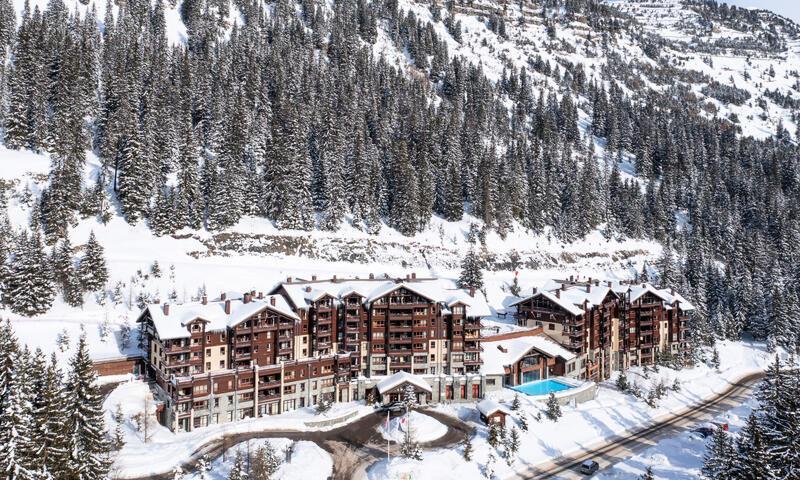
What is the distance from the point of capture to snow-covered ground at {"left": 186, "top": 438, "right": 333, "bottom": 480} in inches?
1715

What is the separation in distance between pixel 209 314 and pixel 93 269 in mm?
25366

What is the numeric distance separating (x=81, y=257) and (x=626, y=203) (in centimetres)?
12562

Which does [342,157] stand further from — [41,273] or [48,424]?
[48,424]

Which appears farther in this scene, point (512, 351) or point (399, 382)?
point (512, 351)

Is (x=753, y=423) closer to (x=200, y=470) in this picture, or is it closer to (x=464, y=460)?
(x=464, y=460)

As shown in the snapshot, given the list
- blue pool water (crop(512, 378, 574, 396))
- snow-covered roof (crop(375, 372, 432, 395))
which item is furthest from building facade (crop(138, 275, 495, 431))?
blue pool water (crop(512, 378, 574, 396))

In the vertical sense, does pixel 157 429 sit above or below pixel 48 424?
below

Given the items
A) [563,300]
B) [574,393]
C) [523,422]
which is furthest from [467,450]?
[563,300]

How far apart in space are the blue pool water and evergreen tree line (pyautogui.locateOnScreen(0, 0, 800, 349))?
39.4 m

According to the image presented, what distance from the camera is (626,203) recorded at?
13950 cm

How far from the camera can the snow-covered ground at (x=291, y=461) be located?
4356 cm

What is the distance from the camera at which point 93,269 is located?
2817 inches

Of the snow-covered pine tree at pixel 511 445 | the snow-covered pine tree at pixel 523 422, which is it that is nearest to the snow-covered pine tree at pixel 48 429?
the snow-covered pine tree at pixel 511 445

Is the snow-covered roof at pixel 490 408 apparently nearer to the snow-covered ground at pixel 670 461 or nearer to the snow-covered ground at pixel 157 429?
the snow-covered ground at pixel 670 461
